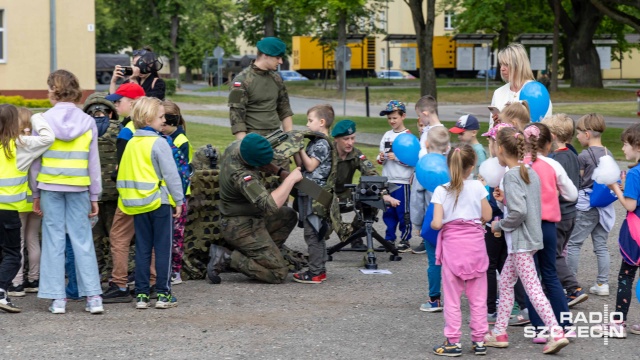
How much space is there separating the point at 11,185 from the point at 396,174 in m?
4.27

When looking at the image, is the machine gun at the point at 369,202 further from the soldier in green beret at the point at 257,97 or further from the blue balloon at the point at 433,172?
the blue balloon at the point at 433,172

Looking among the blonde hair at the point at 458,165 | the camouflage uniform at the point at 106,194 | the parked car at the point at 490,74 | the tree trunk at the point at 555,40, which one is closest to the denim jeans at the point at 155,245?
the camouflage uniform at the point at 106,194

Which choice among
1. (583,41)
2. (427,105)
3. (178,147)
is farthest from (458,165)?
(583,41)

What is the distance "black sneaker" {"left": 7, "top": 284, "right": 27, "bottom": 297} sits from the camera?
→ 8.26 metres

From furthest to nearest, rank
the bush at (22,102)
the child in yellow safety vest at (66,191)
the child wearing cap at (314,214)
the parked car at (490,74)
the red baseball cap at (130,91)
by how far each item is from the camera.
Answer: the parked car at (490,74)
the bush at (22,102)
the child wearing cap at (314,214)
the red baseball cap at (130,91)
the child in yellow safety vest at (66,191)

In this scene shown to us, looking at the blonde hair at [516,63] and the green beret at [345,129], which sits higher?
the blonde hair at [516,63]

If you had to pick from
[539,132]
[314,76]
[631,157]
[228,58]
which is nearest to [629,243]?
[631,157]

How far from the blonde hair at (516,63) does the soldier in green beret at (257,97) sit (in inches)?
92.4

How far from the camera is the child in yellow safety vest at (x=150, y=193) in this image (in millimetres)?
7766

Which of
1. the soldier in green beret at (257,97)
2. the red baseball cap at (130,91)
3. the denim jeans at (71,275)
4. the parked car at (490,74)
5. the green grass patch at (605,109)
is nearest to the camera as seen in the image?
the denim jeans at (71,275)

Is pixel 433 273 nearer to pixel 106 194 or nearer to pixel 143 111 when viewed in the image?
pixel 143 111

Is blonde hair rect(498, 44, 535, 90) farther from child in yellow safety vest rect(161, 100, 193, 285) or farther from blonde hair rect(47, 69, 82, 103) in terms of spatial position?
blonde hair rect(47, 69, 82, 103)

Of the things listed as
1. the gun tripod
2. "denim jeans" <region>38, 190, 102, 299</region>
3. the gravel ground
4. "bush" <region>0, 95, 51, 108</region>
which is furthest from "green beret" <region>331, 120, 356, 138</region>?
"bush" <region>0, 95, 51, 108</region>

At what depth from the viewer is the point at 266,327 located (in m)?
7.30
